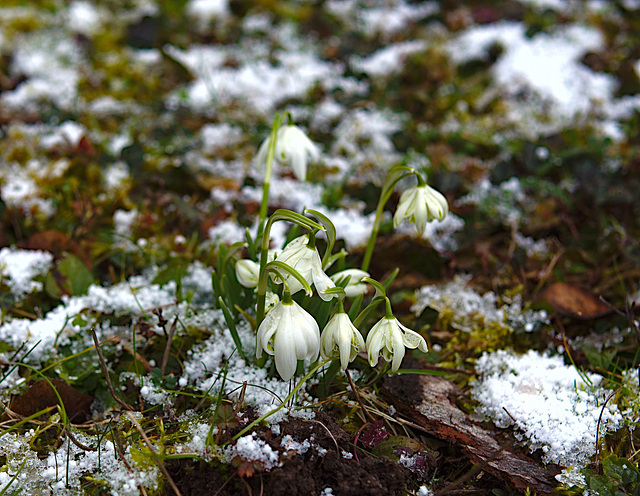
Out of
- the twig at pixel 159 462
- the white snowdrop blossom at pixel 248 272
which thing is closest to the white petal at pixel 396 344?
the white snowdrop blossom at pixel 248 272

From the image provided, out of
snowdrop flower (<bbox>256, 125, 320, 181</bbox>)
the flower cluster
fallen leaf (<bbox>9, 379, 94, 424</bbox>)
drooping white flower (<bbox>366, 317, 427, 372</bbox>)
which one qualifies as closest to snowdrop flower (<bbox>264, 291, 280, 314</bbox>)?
the flower cluster

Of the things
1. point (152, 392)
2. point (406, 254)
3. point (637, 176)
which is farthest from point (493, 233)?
point (152, 392)

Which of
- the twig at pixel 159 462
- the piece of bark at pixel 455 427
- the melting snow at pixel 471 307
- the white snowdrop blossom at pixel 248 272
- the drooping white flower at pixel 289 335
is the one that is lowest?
the melting snow at pixel 471 307

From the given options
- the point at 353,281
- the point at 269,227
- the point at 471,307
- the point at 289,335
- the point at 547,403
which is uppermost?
the point at 269,227

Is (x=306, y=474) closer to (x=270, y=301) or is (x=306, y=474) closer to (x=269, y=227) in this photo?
(x=270, y=301)

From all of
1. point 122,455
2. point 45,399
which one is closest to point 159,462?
point 122,455

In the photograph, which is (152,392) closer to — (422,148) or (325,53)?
(422,148)

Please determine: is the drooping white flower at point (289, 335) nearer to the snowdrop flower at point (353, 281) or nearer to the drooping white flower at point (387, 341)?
the drooping white flower at point (387, 341)
